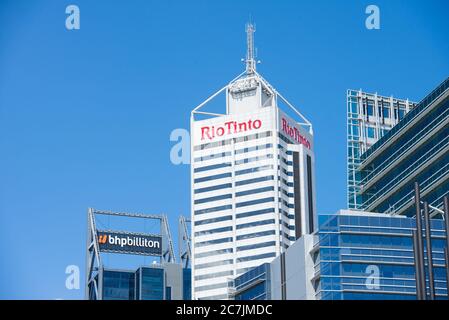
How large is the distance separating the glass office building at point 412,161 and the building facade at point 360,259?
24.5m

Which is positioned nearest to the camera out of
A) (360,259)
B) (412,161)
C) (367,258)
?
(360,259)

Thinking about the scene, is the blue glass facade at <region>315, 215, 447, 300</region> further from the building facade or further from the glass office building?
the glass office building

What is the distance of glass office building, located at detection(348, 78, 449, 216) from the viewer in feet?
523

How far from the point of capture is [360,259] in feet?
420

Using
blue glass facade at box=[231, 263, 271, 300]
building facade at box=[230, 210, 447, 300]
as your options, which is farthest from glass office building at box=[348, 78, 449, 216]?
blue glass facade at box=[231, 263, 271, 300]

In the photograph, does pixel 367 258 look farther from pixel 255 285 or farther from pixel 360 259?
pixel 255 285

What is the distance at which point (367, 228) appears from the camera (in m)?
130

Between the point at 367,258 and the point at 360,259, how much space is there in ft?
2.87

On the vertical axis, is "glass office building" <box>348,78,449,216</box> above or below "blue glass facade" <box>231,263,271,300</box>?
above

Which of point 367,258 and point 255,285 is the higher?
point 367,258

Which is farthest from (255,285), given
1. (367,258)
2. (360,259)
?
(367,258)
